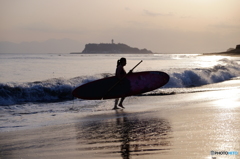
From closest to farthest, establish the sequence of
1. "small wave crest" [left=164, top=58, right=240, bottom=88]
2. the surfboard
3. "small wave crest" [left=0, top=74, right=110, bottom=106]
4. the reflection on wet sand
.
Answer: the reflection on wet sand
the surfboard
"small wave crest" [left=0, top=74, right=110, bottom=106]
"small wave crest" [left=164, top=58, right=240, bottom=88]

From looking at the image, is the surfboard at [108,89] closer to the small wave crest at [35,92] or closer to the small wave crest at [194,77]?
the small wave crest at [35,92]

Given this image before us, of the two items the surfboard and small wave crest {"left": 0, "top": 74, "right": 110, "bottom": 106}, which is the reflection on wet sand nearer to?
the surfboard

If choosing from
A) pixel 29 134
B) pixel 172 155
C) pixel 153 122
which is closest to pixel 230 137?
pixel 172 155

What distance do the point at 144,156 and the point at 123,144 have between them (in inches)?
31.1

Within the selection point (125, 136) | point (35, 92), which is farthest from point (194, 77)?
point (125, 136)

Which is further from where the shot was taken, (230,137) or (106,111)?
(106,111)

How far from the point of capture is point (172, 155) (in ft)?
16.0

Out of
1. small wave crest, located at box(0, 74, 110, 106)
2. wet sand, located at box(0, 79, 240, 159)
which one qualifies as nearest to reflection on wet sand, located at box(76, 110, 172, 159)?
wet sand, located at box(0, 79, 240, 159)

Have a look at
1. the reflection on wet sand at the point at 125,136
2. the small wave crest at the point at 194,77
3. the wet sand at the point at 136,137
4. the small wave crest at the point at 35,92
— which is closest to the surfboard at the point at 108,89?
the wet sand at the point at 136,137

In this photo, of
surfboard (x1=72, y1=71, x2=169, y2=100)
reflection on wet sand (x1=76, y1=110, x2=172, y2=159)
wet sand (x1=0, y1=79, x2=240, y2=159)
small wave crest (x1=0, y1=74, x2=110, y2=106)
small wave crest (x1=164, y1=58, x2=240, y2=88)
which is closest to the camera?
wet sand (x1=0, y1=79, x2=240, y2=159)

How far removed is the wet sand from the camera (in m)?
5.11

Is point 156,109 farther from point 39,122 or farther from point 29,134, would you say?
point 29,134

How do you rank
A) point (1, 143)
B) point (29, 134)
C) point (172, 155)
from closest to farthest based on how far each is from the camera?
1. point (172, 155)
2. point (1, 143)
3. point (29, 134)

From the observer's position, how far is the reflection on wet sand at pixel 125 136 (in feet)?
17.3
